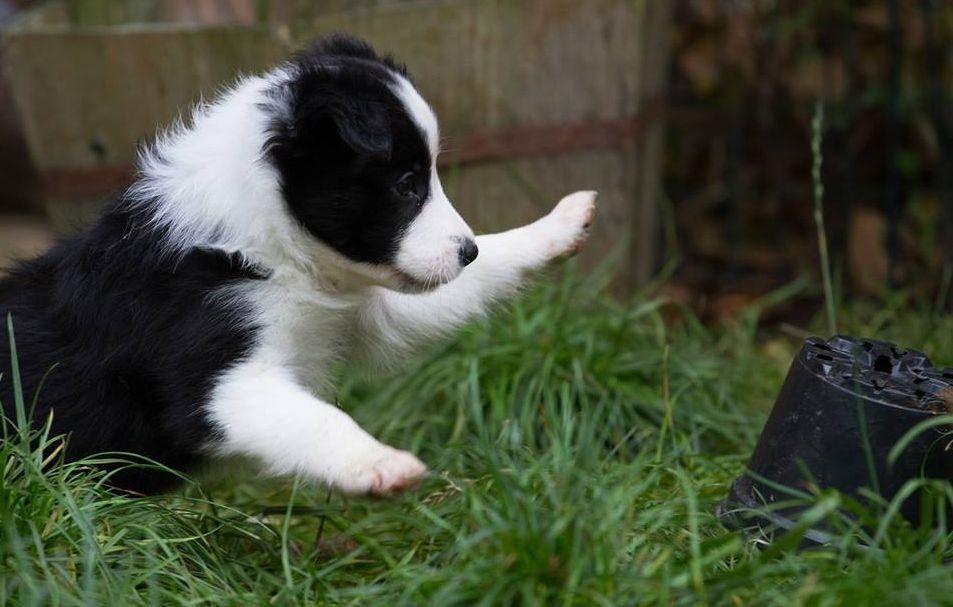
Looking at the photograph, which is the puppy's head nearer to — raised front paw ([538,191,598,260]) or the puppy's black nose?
the puppy's black nose

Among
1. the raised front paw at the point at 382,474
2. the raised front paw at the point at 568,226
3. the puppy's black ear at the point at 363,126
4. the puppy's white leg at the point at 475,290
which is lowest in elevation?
the raised front paw at the point at 382,474

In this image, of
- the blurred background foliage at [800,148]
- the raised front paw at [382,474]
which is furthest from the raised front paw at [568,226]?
the blurred background foliage at [800,148]

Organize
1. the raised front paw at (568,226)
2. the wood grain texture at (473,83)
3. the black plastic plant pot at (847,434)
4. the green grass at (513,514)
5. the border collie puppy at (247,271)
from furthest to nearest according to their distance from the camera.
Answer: the wood grain texture at (473,83)
the raised front paw at (568,226)
the border collie puppy at (247,271)
the black plastic plant pot at (847,434)
the green grass at (513,514)

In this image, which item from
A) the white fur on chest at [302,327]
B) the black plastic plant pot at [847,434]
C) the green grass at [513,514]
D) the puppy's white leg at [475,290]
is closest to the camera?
the green grass at [513,514]

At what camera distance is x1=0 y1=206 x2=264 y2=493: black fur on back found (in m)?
3.06

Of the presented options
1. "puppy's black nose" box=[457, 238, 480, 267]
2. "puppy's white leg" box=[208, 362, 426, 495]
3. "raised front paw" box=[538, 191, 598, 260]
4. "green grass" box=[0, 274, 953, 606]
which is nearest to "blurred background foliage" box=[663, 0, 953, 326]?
"green grass" box=[0, 274, 953, 606]

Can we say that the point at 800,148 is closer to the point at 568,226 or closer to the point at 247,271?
the point at 568,226

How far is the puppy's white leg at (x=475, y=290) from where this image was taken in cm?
362

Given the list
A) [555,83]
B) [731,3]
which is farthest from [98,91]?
[731,3]

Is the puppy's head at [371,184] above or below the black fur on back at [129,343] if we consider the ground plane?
above

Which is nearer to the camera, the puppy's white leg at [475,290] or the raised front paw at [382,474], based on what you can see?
the raised front paw at [382,474]

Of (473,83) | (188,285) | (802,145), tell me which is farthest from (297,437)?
(802,145)

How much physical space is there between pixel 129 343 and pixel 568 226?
141cm

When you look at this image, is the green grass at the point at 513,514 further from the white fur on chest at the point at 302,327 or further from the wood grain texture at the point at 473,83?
the wood grain texture at the point at 473,83
